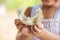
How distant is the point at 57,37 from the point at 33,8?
A: 11 cm

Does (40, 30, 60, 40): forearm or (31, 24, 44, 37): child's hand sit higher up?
(31, 24, 44, 37): child's hand

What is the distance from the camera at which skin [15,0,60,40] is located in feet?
1.08

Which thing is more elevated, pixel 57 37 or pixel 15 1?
pixel 15 1

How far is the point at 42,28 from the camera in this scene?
1.11 feet

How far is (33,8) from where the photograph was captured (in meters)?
0.37

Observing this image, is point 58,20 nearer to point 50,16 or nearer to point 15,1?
point 50,16

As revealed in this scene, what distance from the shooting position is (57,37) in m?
0.36

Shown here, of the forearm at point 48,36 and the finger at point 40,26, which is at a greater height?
the finger at point 40,26

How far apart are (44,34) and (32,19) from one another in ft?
0.17

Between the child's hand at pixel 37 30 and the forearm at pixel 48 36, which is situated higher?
the child's hand at pixel 37 30

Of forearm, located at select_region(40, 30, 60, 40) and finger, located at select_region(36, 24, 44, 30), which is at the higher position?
finger, located at select_region(36, 24, 44, 30)

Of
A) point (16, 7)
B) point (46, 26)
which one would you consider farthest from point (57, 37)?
point (16, 7)

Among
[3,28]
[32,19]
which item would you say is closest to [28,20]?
[32,19]

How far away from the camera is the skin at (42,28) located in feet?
1.08
